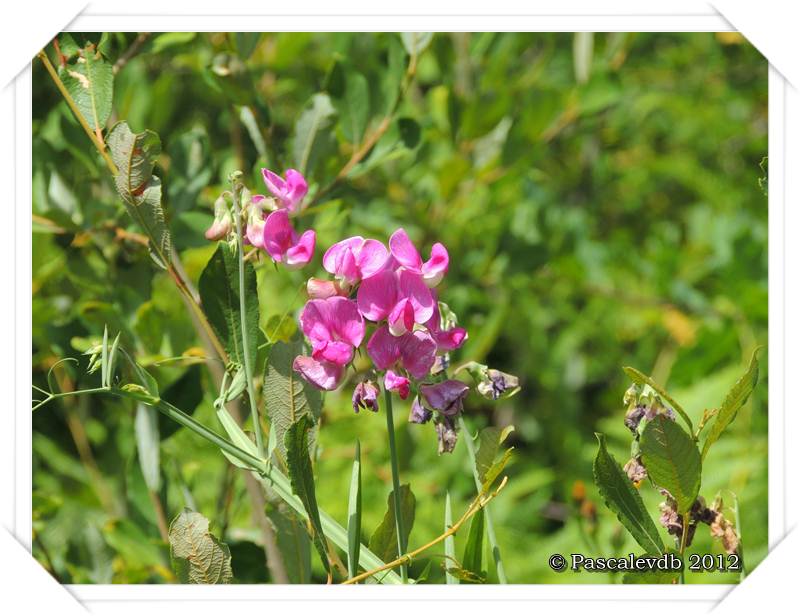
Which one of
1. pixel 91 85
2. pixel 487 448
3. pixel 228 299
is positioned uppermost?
pixel 91 85

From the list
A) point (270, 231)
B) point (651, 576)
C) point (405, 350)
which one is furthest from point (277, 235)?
point (651, 576)

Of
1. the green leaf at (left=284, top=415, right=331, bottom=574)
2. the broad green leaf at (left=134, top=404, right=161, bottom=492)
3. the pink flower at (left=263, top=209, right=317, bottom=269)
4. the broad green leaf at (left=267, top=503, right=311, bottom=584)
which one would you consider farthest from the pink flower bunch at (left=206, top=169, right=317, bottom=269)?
the broad green leaf at (left=134, top=404, right=161, bottom=492)

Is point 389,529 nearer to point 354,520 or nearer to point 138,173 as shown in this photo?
point 354,520

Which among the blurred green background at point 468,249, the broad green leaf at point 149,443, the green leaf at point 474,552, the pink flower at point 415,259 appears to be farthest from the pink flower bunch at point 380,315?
the broad green leaf at point 149,443

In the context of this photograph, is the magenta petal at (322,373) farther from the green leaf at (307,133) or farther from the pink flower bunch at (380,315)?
the green leaf at (307,133)

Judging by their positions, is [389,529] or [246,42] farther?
[246,42]
